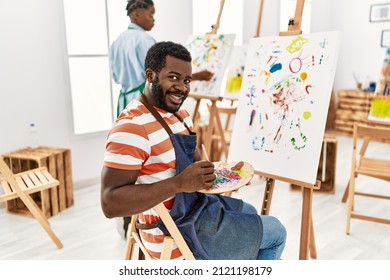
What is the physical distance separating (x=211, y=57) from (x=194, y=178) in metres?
2.04

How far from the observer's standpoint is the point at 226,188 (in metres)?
1.32

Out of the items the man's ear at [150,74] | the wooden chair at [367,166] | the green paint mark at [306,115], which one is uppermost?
the man's ear at [150,74]

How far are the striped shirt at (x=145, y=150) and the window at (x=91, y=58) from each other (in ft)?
7.25

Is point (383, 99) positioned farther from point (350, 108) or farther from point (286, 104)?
point (350, 108)

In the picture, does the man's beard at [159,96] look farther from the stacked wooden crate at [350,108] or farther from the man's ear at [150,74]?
the stacked wooden crate at [350,108]

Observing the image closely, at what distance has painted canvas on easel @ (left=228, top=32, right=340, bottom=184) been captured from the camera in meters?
1.77

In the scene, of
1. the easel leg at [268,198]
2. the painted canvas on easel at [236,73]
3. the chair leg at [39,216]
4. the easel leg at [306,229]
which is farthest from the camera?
the painted canvas on easel at [236,73]

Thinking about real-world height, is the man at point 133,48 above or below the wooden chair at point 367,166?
above

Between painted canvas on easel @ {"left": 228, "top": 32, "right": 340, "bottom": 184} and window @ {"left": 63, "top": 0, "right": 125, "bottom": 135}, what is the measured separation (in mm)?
1833

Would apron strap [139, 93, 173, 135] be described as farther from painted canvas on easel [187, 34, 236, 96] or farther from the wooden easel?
painted canvas on easel [187, 34, 236, 96]

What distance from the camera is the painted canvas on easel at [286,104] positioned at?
1.77 m

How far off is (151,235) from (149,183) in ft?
0.80

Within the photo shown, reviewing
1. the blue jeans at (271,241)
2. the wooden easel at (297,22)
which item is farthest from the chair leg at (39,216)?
the wooden easel at (297,22)
